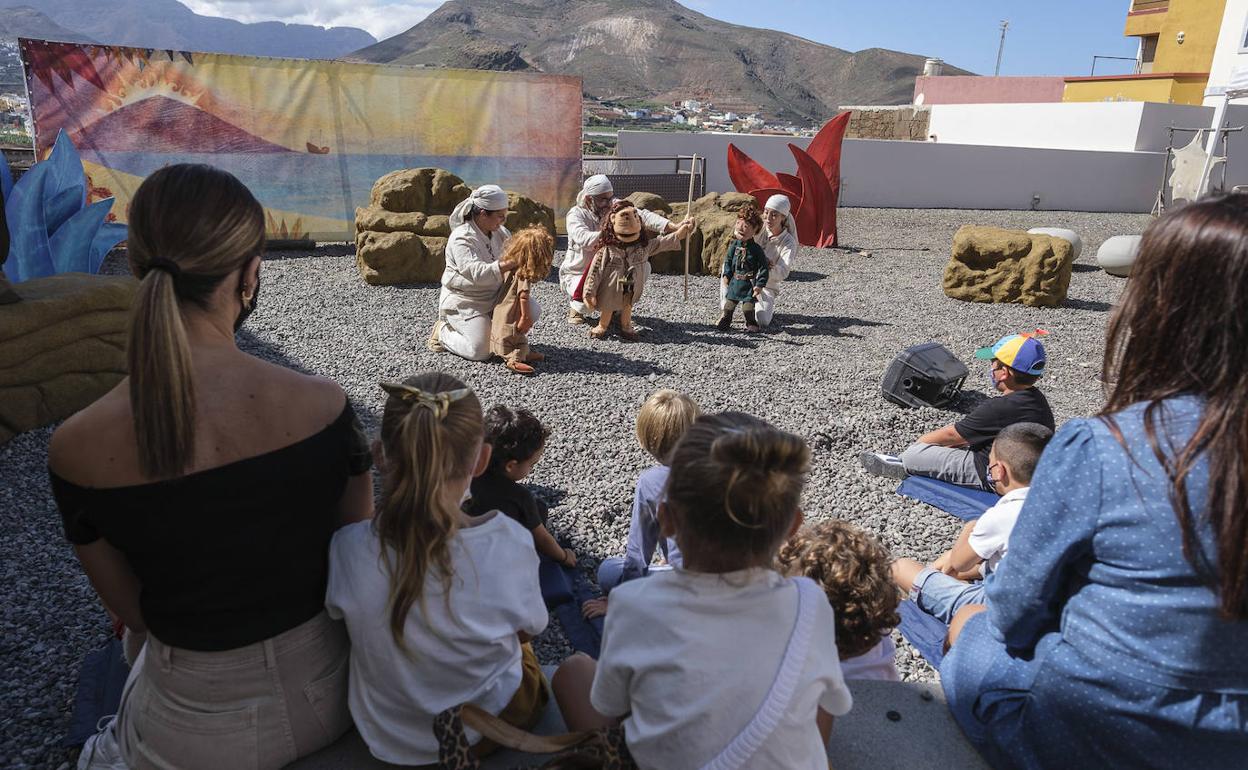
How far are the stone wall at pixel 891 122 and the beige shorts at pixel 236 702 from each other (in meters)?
23.4

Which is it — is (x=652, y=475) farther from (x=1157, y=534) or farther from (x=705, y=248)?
(x=705, y=248)

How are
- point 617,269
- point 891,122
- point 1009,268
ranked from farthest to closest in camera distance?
1. point 891,122
2. point 1009,268
3. point 617,269

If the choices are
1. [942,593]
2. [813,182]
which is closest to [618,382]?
[942,593]

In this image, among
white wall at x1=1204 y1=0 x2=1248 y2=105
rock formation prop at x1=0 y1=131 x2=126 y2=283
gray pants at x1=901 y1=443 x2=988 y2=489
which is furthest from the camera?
white wall at x1=1204 y1=0 x2=1248 y2=105

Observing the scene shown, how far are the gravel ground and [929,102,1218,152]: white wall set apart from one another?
1015cm

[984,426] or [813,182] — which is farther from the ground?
[813,182]

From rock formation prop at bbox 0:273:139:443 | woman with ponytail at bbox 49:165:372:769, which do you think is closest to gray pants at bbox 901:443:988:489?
woman with ponytail at bbox 49:165:372:769

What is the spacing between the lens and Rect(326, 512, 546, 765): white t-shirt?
1.55m

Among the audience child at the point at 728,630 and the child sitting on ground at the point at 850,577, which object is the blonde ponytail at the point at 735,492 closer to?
the audience child at the point at 728,630

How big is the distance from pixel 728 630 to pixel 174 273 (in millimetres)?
1171

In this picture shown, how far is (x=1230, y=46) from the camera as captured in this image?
19.4 metres

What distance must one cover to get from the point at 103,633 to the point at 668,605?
7.78 feet

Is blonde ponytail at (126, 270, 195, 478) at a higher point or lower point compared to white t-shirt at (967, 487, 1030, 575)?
higher

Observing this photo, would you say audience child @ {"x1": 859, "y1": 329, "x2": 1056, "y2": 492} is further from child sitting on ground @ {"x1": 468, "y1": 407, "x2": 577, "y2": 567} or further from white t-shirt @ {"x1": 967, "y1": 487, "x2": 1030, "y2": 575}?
child sitting on ground @ {"x1": 468, "y1": 407, "x2": 577, "y2": 567}
